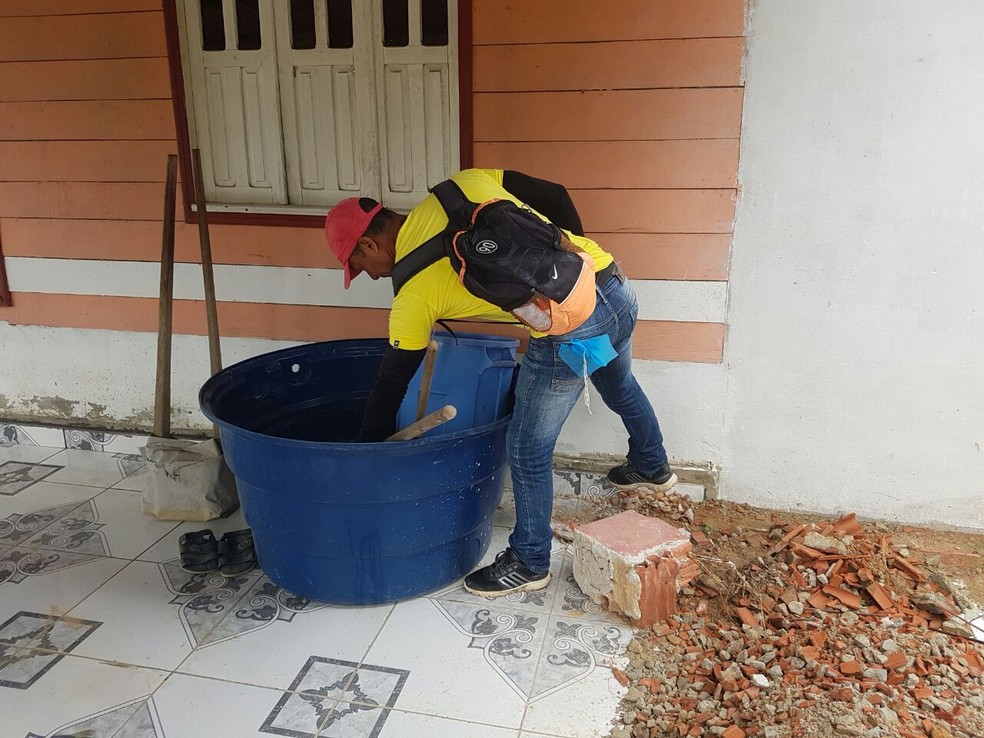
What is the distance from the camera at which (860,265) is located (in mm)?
2402

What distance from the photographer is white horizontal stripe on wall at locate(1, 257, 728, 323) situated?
2.56m

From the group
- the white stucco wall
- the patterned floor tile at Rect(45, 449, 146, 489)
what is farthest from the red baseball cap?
the patterned floor tile at Rect(45, 449, 146, 489)

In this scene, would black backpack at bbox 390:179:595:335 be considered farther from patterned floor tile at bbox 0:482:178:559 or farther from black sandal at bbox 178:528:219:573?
patterned floor tile at bbox 0:482:178:559

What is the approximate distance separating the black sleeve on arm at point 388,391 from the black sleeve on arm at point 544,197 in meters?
0.58

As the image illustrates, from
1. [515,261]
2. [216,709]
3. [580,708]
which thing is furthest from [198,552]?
[515,261]

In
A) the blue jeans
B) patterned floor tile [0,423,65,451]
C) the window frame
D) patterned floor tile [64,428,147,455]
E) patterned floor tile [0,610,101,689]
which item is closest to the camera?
patterned floor tile [0,610,101,689]

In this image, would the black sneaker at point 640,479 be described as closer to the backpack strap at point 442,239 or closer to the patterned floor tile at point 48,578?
the backpack strap at point 442,239

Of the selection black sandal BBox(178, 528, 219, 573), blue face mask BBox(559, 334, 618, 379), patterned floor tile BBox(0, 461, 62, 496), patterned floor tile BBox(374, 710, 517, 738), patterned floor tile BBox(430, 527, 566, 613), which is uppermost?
blue face mask BBox(559, 334, 618, 379)

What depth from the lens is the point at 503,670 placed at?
194 centimetres

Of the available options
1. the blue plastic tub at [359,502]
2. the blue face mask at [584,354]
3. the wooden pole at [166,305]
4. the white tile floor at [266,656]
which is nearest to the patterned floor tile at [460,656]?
the white tile floor at [266,656]

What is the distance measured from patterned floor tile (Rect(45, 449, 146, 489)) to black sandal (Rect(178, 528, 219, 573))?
2.62 ft

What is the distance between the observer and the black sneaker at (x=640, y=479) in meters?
2.60

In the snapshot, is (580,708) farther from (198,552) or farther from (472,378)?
(198,552)

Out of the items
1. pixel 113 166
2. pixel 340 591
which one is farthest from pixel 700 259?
pixel 113 166
